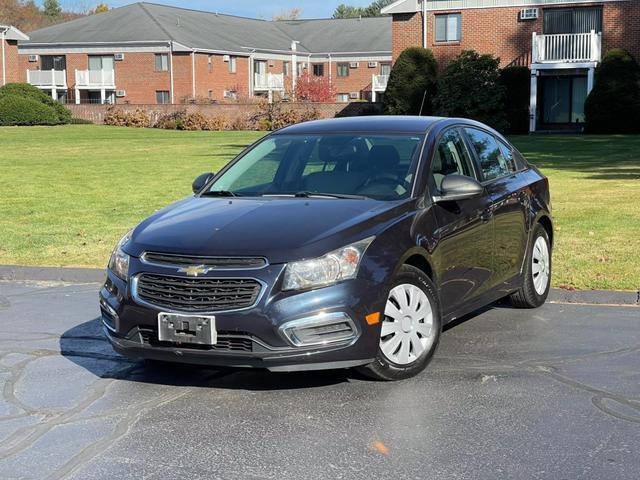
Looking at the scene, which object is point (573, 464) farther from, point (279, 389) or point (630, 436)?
point (279, 389)

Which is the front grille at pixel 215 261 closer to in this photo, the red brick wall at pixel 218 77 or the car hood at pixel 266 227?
the car hood at pixel 266 227

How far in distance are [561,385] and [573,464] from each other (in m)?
1.40

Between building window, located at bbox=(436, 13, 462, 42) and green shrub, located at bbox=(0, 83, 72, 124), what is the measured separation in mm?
21092

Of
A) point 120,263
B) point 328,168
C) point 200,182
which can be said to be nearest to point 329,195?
point 328,168

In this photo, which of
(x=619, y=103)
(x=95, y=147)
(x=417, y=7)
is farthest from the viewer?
(x=417, y=7)

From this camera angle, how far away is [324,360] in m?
5.59

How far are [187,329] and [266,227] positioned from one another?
2.64ft

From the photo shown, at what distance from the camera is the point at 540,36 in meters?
42.3

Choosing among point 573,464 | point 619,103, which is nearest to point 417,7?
point 619,103

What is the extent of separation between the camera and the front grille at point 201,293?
5520 millimetres

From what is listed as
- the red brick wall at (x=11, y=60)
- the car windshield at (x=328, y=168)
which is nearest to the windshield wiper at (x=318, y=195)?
the car windshield at (x=328, y=168)

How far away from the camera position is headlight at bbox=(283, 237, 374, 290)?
5.52 metres

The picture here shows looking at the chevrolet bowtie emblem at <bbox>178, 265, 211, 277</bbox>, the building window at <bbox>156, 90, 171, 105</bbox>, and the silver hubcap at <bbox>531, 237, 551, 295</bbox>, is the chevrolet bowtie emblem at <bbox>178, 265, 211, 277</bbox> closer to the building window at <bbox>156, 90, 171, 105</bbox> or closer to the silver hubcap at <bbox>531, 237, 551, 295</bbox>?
the silver hubcap at <bbox>531, 237, 551, 295</bbox>

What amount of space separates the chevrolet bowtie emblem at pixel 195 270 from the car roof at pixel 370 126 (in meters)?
2.12
